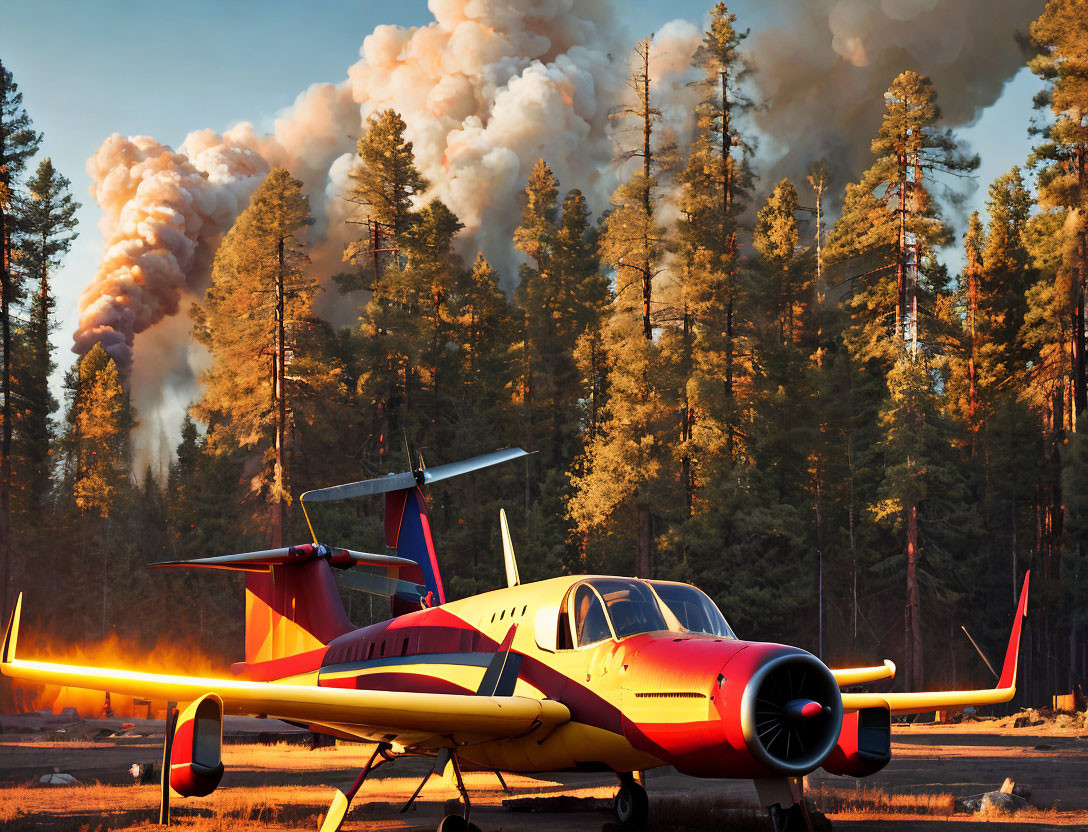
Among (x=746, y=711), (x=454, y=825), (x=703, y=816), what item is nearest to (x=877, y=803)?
(x=703, y=816)

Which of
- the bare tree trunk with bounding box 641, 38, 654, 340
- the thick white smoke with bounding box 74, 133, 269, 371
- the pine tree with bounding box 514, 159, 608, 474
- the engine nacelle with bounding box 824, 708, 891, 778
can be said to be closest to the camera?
the engine nacelle with bounding box 824, 708, 891, 778

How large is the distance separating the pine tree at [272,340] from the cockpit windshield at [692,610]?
3538 centimetres

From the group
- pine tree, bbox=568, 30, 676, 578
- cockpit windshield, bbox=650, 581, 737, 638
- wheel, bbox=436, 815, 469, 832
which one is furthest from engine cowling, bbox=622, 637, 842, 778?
pine tree, bbox=568, 30, 676, 578

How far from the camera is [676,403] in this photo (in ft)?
150

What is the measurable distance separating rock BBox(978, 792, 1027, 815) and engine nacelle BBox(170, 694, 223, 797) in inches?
448

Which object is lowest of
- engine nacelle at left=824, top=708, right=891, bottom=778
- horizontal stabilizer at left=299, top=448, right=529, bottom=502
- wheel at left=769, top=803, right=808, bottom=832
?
wheel at left=769, top=803, right=808, bottom=832

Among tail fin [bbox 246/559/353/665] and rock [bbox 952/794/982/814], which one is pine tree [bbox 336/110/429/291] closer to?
tail fin [bbox 246/559/353/665]

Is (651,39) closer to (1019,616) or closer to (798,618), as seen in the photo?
(798,618)

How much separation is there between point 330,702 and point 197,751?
1487 millimetres

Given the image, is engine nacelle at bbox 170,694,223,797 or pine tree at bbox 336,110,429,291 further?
pine tree at bbox 336,110,429,291

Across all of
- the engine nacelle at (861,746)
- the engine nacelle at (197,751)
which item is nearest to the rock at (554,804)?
the engine nacelle at (861,746)

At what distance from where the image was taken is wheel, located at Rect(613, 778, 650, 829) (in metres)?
13.4

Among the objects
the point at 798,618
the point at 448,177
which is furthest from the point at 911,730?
the point at 448,177

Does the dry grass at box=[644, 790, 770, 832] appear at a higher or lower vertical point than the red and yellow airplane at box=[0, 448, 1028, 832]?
lower
